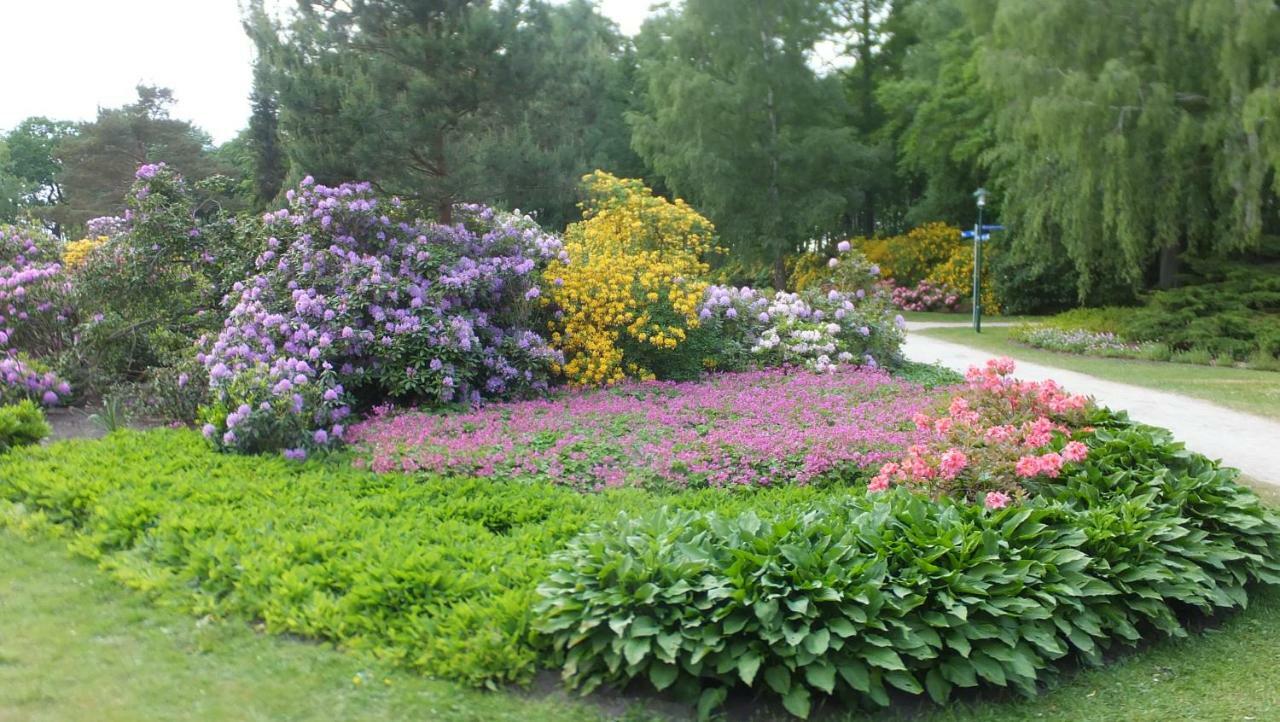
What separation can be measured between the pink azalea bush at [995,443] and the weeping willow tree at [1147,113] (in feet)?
34.9

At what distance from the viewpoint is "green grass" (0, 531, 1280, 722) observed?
299 centimetres

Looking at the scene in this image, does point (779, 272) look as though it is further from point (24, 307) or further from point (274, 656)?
point (274, 656)

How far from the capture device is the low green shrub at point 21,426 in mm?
6141

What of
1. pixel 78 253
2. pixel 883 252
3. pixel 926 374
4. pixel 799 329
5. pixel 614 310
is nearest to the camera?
pixel 614 310

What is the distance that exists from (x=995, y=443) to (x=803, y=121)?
22.0 m

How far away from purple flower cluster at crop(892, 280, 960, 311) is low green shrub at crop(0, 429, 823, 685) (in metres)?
20.6

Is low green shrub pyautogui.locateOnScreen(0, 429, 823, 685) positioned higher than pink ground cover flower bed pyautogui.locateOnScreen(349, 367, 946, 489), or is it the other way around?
pink ground cover flower bed pyautogui.locateOnScreen(349, 367, 946, 489)

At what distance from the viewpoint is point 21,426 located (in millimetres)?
6215

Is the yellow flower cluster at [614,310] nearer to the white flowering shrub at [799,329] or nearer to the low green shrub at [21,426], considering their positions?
the white flowering shrub at [799,329]

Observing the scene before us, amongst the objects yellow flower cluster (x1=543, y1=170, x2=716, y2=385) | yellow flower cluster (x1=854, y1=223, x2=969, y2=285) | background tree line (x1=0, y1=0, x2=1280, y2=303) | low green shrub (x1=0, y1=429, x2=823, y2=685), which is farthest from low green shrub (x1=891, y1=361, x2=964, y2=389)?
yellow flower cluster (x1=854, y1=223, x2=969, y2=285)

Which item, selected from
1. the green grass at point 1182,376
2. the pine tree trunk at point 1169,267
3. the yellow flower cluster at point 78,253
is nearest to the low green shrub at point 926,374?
the green grass at point 1182,376

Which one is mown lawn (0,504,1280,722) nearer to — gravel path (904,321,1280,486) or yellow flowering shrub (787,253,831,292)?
gravel path (904,321,1280,486)

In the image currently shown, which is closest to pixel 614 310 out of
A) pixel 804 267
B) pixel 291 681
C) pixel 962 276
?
pixel 291 681

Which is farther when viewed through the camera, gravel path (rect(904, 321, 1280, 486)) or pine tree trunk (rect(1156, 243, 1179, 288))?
pine tree trunk (rect(1156, 243, 1179, 288))
